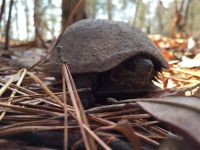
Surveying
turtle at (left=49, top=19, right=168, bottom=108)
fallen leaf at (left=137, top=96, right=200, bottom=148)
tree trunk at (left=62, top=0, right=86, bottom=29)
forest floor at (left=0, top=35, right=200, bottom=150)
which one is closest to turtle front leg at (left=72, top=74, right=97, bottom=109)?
turtle at (left=49, top=19, right=168, bottom=108)

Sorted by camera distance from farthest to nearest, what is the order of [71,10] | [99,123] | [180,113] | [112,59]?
[71,10]
[112,59]
[99,123]
[180,113]

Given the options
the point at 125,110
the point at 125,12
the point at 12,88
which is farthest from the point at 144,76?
the point at 125,12

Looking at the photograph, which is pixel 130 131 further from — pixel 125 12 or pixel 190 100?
pixel 125 12

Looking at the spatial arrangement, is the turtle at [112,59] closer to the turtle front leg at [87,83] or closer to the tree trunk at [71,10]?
the turtle front leg at [87,83]

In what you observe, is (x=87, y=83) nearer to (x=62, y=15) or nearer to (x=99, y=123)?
(x=99, y=123)

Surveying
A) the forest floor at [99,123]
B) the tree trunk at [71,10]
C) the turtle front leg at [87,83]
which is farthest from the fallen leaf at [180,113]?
the tree trunk at [71,10]

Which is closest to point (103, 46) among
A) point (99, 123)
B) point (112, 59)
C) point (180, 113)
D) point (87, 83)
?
point (112, 59)

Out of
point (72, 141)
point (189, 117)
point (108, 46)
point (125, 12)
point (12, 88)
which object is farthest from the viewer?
point (125, 12)
